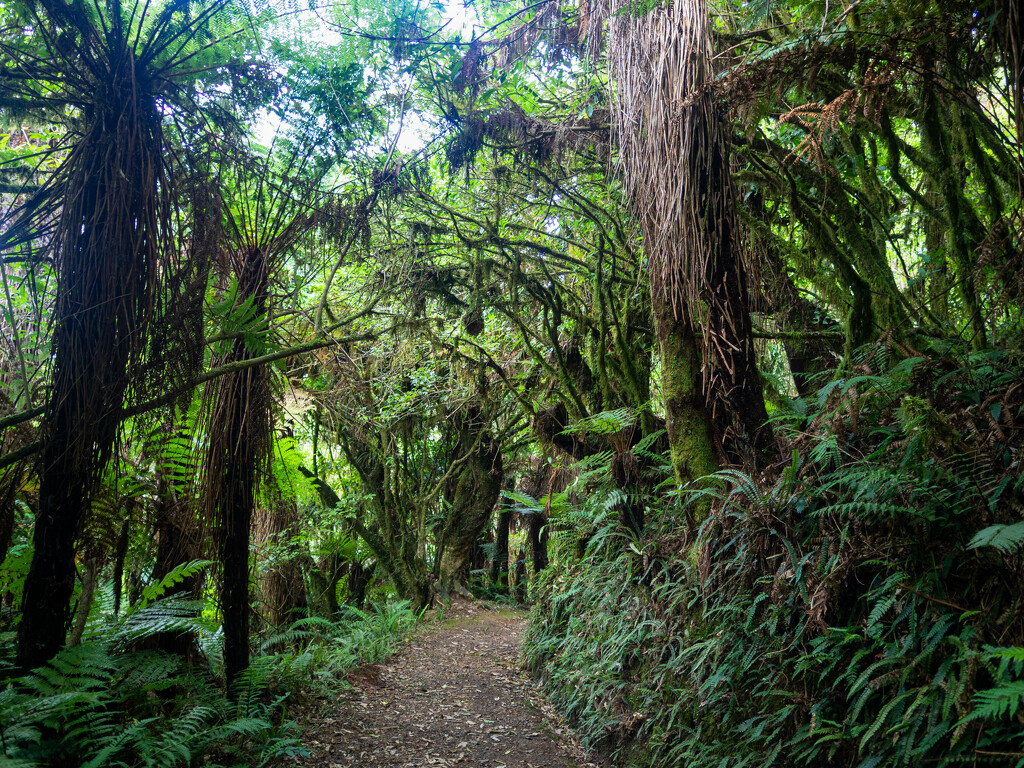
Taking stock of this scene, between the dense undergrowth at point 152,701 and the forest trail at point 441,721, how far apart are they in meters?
0.34

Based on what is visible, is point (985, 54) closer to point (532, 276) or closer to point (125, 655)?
point (532, 276)

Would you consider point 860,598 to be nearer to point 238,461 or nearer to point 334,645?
point 238,461

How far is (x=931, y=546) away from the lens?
263 centimetres

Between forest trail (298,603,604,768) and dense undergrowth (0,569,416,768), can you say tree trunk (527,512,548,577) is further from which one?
dense undergrowth (0,569,416,768)

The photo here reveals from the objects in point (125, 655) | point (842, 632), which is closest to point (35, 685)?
point (125, 655)

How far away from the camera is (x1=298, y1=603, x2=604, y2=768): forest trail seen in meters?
4.33

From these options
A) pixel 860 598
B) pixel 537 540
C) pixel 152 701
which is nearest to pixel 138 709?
pixel 152 701

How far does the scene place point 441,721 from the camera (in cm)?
520

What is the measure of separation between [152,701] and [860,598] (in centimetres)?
417

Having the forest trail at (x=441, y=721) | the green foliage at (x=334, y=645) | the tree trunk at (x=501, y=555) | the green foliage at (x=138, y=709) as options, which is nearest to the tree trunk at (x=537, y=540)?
the tree trunk at (x=501, y=555)

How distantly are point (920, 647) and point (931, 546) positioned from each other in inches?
17.0

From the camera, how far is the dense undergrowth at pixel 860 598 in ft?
7.45

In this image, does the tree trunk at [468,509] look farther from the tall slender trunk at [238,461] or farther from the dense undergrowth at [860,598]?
the dense undergrowth at [860,598]

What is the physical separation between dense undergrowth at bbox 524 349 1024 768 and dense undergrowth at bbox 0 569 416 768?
2.40m
